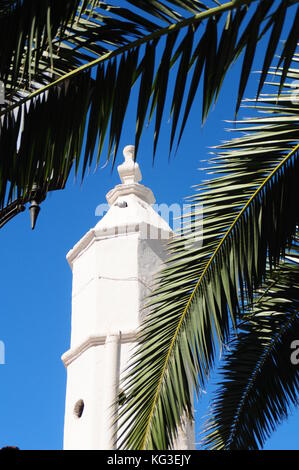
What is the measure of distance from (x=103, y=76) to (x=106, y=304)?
9370mm

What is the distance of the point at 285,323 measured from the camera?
286 inches

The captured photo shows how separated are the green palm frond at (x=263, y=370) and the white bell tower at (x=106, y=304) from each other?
490cm

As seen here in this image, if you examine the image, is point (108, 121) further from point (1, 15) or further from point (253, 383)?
point (253, 383)

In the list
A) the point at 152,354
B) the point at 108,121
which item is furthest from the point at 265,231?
the point at 108,121

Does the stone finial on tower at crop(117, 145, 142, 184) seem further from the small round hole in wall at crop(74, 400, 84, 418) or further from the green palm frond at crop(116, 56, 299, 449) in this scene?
the green palm frond at crop(116, 56, 299, 449)

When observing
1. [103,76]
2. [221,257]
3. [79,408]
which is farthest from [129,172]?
[103,76]

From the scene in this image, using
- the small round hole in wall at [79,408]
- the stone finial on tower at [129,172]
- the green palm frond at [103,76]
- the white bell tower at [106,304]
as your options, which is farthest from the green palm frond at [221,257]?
the stone finial on tower at [129,172]

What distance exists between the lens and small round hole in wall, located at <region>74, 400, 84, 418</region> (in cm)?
1287

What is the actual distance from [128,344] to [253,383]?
580 cm

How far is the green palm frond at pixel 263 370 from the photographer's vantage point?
282 inches

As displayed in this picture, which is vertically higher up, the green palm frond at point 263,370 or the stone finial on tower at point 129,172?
the stone finial on tower at point 129,172

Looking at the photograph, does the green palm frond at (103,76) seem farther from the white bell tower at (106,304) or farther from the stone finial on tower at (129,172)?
the stone finial on tower at (129,172)

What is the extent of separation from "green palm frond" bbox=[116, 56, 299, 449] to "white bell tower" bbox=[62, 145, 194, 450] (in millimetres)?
6895

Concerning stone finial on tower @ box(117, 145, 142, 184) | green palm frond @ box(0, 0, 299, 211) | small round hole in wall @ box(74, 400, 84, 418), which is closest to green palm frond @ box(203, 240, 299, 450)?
green palm frond @ box(0, 0, 299, 211)
